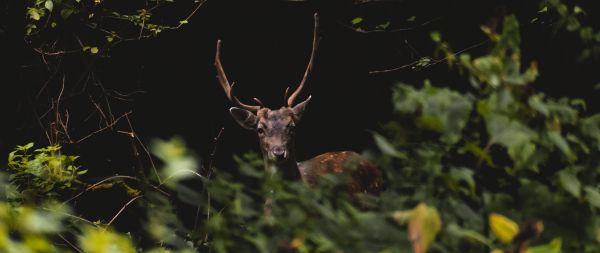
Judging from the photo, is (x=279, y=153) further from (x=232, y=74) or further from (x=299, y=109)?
(x=232, y=74)

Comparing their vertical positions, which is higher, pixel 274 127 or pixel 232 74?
pixel 274 127

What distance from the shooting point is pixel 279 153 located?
5.49 m

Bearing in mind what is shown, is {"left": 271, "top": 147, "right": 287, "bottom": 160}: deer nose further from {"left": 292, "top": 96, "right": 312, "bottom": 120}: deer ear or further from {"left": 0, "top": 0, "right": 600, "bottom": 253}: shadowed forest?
{"left": 292, "top": 96, "right": 312, "bottom": 120}: deer ear

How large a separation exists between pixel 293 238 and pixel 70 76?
5177 millimetres

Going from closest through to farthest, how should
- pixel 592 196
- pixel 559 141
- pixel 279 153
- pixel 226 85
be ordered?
pixel 559 141, pixel 592 196, pixel 279 153, pixel 226 85

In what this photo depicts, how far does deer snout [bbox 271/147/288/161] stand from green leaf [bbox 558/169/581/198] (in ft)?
11.6

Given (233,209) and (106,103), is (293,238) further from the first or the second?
(106,103)

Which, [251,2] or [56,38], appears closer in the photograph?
[56,38]

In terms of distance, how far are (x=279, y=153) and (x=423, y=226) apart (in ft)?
12.8

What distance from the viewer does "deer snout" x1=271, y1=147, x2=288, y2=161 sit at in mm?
5469

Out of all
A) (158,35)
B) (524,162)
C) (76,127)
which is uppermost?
(524,162)

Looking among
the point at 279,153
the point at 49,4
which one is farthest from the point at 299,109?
the point at 49,4

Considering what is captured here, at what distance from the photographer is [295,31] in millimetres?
7227

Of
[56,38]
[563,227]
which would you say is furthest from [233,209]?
[56,38]
